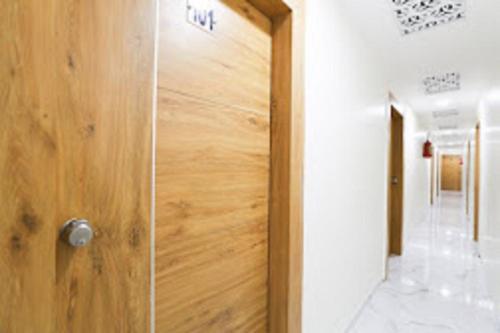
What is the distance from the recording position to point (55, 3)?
0.49 m

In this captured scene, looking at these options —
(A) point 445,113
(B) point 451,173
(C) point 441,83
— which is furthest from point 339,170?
(B) point 451,173

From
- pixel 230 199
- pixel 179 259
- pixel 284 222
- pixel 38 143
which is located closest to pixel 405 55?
pixel 284 222

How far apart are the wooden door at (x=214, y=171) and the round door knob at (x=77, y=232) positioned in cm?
23

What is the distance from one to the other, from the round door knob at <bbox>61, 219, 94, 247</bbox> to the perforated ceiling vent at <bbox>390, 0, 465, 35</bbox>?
205 cm

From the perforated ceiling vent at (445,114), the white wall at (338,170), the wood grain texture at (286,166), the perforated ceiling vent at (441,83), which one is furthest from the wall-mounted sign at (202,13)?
the perforated ceiling vent at (445,114)

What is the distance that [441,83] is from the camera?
3285mm

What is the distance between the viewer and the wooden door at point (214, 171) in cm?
77

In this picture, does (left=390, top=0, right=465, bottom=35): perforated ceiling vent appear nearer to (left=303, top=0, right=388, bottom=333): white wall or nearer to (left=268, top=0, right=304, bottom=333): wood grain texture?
(left=303, top=0, right=388, bottom=333): white wall

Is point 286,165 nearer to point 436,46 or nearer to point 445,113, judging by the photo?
point 436,46

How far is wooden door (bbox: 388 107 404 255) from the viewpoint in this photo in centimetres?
368

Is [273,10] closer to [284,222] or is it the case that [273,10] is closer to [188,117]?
[188,117]

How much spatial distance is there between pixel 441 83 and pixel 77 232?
4122mm

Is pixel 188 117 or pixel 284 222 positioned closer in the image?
pixel 188 117

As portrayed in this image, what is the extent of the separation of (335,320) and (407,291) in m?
1.38
